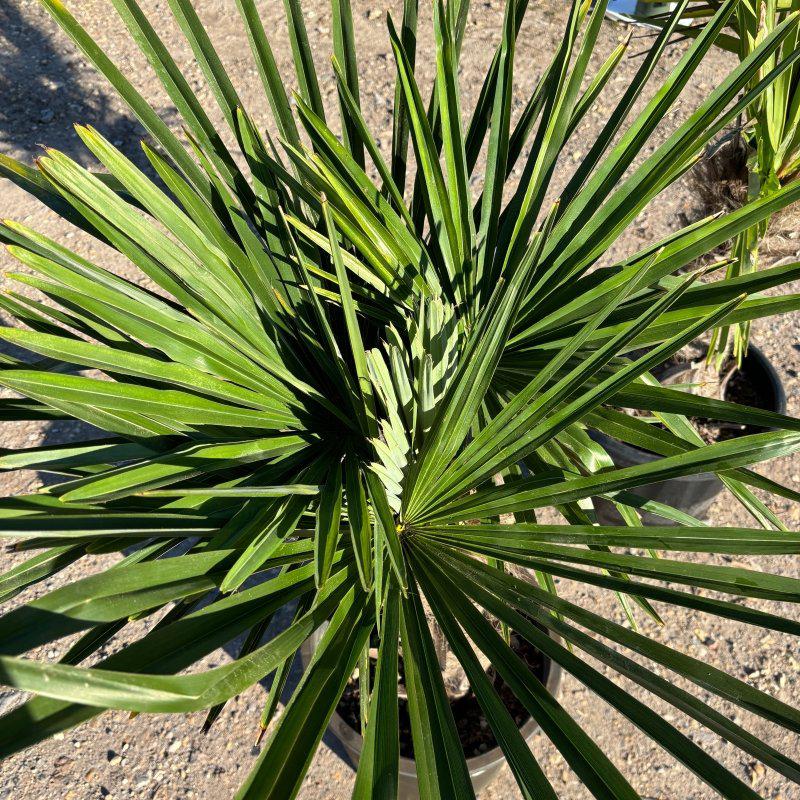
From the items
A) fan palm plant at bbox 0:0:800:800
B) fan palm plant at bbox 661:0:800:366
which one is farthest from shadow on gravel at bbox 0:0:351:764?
fan palm plant at bbox 661:0:800:366

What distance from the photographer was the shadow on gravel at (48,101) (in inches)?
121

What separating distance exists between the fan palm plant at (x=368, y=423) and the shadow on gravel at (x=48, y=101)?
87.2 inches

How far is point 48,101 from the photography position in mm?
3232

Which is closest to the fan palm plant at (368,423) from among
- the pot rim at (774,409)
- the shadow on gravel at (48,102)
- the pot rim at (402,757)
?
the pot rim at (402,757)

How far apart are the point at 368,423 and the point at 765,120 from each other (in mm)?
1019

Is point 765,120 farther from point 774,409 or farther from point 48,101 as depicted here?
point 48,101

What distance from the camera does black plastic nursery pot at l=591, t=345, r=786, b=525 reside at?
1.97m

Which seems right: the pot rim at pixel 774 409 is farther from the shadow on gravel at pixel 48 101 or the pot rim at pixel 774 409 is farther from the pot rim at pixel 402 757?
the shadow on gravel at pixel 48 101

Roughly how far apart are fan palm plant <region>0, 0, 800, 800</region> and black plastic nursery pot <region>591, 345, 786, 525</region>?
704mm

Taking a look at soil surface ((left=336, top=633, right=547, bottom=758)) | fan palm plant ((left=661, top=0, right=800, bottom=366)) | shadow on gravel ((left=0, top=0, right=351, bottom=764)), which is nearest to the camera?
fan palm plant ((left=661, top=0, right=800, bottom=366))

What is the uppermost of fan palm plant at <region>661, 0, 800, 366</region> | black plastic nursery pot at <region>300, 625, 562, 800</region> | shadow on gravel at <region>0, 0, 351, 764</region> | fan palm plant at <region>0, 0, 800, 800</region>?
fan palm plant at <region>661, 0, 800, 366</region>

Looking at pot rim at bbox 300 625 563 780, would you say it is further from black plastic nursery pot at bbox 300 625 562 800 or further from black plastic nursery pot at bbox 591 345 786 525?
black plastic nursery pot at bbox 591 345 786 525

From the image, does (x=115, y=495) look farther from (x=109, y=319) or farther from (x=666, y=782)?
(x=666, y=782)

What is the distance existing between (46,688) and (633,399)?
0.84 m
